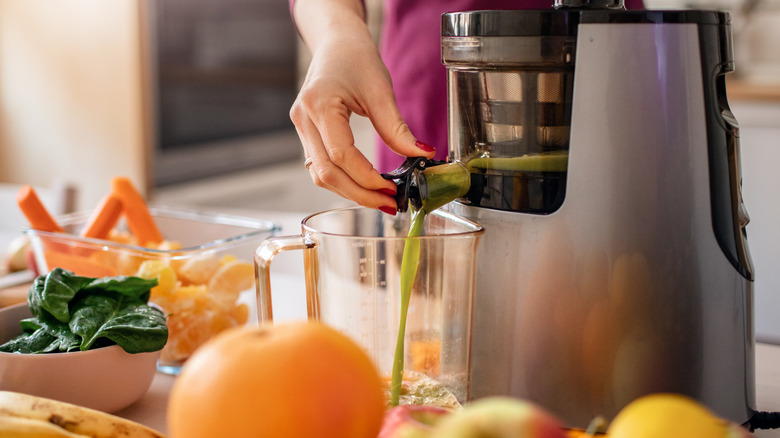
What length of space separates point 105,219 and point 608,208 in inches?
22.5

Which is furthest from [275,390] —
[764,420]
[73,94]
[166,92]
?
[73,94]

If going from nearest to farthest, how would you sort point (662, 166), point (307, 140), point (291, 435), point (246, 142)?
point (291, 435) < point (662, 166) < point (307, 140) < point (246, 142)

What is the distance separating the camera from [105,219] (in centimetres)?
88

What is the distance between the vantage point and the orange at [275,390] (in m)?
0.34

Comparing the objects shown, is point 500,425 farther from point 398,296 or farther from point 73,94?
point 73,94

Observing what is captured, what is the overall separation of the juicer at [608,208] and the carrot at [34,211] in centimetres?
50

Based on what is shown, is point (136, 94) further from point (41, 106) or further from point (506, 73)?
point (506, 73)

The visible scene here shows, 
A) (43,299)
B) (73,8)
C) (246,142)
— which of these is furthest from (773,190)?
(73,8)

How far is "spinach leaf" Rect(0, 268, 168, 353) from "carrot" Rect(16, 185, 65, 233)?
21cm

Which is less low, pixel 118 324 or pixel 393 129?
pixel 393 129

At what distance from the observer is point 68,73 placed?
2.75 m

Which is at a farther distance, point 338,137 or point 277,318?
point 277,318

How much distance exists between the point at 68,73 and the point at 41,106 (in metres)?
0.16

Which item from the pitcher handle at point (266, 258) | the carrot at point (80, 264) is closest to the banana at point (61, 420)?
the pitcher handle at point (266, 258)
